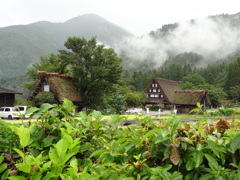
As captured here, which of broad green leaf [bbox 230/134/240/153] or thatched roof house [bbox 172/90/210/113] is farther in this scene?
thatched roof house [bbox 172/90/210/113]

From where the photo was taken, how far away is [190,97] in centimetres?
3591

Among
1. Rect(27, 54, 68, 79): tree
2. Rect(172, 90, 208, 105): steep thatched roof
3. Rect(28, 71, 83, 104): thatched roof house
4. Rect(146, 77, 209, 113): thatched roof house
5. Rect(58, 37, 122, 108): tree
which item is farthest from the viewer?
Rect(146, 77, 209, 113): thatched roof house

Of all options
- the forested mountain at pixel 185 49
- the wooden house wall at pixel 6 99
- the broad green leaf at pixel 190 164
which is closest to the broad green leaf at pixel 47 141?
the broad green leaf at pixel 190 164

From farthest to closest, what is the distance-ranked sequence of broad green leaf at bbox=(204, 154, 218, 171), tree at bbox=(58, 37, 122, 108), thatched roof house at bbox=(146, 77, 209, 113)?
thatched roof house at bbox=(146, 77, 209, 113)
tree at bbox=(58, 37, 122, 108)
broad green leaf at bbox=(204, 154, 218, 171)

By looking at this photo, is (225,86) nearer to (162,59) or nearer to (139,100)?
(139,100)

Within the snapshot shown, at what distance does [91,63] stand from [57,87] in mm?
4439

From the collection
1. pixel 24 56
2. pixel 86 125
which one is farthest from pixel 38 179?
pixel 24 56

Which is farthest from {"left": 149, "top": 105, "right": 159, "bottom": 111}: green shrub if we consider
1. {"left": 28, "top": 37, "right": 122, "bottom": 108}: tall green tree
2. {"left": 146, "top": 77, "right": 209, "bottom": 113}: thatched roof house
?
{"left": 28, "top": 37, "right": 122, "bottom": 108}: tall green tree

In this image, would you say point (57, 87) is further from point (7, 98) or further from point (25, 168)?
point (25, 168)

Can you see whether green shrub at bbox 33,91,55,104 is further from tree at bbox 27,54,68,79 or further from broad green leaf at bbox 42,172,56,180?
broad green leaf at bbox 42,172,56,180

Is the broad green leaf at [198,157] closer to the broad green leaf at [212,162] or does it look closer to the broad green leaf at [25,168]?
the broad green leaf at [212,162]

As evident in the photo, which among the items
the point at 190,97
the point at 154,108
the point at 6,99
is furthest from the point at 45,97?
the point at 154,108

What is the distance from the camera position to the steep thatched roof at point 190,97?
1377 inches

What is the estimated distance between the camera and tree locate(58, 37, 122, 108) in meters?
22.8
